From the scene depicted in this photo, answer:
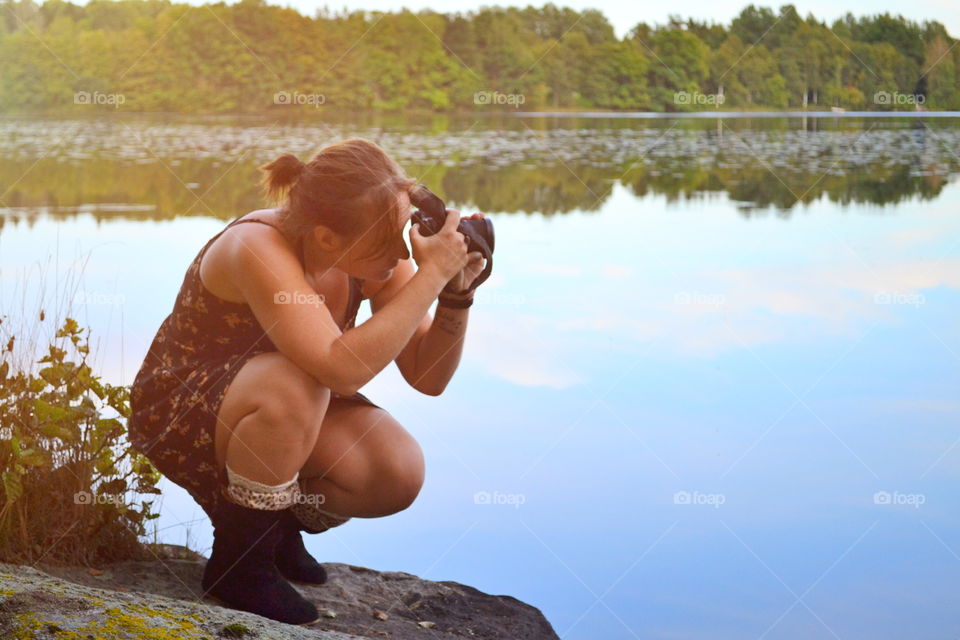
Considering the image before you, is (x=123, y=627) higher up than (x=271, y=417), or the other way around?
(x=271, y=417)

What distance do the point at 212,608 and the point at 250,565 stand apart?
0.48 meters

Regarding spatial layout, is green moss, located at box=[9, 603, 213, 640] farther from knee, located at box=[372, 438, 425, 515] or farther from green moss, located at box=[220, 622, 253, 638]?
knee, located at box=[372, 438, 425, 515]

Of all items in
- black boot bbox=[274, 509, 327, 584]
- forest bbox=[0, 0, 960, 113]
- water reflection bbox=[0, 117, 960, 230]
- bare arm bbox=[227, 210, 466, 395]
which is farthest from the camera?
forest bbox=[0, 0, 960, 113]

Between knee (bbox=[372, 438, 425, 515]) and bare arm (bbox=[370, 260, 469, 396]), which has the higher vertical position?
bare arm (bbox=[370, 260, 469, 396])

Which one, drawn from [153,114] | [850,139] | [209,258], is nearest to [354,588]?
[209,258]

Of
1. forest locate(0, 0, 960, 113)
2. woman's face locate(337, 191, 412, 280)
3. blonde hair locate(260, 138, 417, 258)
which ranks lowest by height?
woman's face locate(337, 191, 412, 280)

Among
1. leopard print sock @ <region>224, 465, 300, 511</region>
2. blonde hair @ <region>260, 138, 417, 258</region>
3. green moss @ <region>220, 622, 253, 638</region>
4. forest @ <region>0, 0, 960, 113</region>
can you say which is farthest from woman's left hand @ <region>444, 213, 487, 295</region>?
forest @ <region>0, 0, 960, 113</region>

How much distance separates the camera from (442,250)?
2314mm

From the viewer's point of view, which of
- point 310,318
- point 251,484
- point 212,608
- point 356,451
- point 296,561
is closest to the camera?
point 212,608

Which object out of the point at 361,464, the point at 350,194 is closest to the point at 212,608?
the point at 361,464

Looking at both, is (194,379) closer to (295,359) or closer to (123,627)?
(295,359)

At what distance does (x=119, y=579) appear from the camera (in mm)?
2527

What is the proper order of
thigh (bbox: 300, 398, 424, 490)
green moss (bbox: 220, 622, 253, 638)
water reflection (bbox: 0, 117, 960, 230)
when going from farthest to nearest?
1. water reflection (bbox: 0, 117, 960, 230)
2. thigh (bbox: 300, 398, 424, 490)
3. green moss (bbox: 220, 622, 253, 638)

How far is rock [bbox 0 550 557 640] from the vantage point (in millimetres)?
1546
